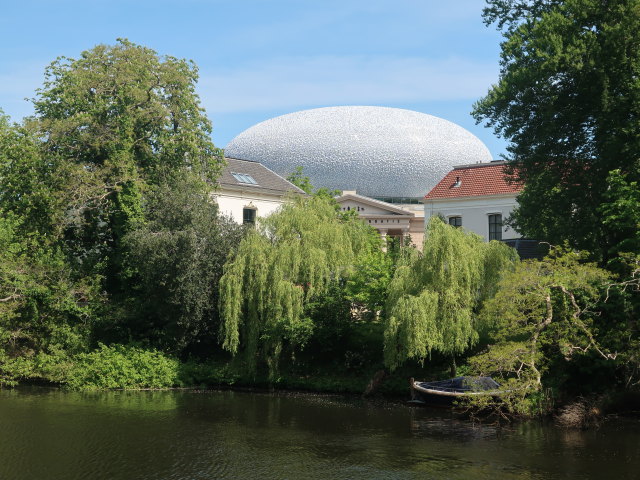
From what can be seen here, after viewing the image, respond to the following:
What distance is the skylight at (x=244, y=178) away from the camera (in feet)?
144

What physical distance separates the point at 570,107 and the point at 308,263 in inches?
428

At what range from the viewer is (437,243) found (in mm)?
24203

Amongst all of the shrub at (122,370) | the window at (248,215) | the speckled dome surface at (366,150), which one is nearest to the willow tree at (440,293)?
the shrub at (122,370)

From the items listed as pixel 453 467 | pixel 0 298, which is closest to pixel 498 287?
pixel 453 467

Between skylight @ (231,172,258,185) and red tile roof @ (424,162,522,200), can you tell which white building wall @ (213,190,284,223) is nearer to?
skylight @ (231,172,258,185)

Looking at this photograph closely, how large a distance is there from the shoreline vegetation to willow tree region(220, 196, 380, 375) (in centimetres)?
8

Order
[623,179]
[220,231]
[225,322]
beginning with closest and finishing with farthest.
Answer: [623,179]
[225,322]
[220,231]

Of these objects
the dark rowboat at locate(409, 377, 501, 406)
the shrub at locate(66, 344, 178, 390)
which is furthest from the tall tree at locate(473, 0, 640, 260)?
the shrub at locate(66, 344, 178, 390)

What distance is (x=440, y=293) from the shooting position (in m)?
24.0

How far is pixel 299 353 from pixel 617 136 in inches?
538

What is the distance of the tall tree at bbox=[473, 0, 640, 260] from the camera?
2430 cm

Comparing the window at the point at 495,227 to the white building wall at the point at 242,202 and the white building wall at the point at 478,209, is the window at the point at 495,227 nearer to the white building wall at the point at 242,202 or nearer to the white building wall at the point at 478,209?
the white building wall at the point at 478,209

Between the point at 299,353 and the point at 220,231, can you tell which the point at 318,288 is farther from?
the point at 220,231

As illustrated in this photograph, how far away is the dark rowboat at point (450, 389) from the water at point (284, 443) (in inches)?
21.6
